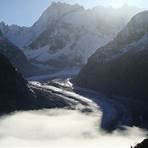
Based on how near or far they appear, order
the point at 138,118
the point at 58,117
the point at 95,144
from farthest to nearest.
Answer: the point at 138,118 → the point at 58,117 → the point at 95,144

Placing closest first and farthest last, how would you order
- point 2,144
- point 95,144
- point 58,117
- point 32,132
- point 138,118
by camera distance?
point 2,144
point 95,144
point 32,132
point 58,117
point 138,118

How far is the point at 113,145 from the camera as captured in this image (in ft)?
435

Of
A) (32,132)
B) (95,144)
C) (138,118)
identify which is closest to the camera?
(95,144)

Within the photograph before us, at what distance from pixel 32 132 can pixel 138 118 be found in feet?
185

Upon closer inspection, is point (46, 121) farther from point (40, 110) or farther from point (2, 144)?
point (2, 144)

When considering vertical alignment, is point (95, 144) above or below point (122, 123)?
below

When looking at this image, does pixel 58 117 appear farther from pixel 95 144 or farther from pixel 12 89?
pixel 95 144

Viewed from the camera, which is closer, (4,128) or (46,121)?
(4,128)

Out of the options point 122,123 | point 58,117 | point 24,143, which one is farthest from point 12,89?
point 24,143

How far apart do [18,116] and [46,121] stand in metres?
9.05

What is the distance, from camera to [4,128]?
149500mm

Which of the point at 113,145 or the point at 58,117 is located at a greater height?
the point at 58,117

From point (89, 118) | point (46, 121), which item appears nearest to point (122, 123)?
point (89, 118)

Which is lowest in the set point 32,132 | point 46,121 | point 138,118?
point 32,132
